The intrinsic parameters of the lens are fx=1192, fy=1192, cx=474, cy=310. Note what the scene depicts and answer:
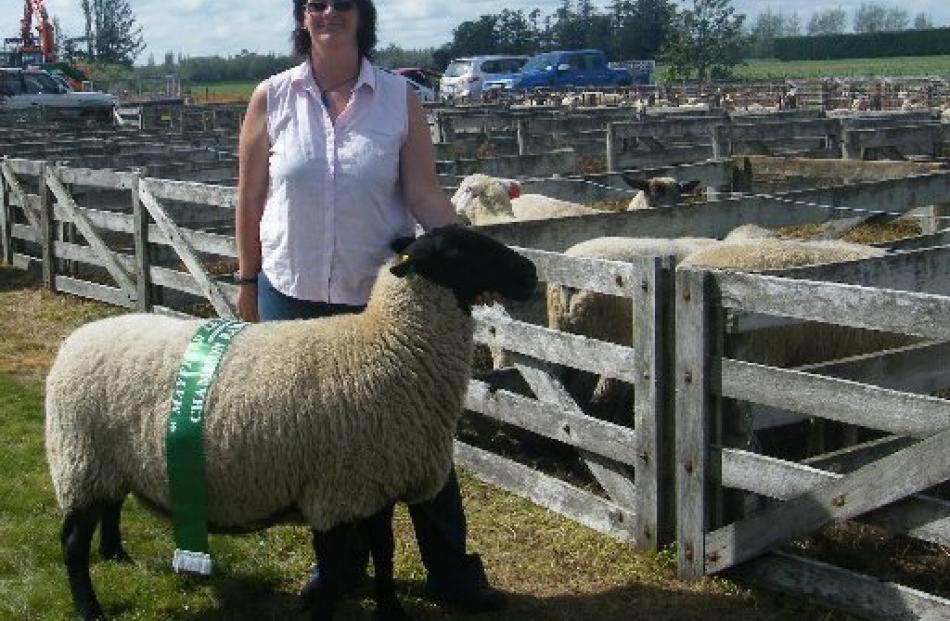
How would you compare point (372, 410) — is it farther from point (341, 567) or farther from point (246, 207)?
point (246, 207)

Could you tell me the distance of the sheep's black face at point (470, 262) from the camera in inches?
149

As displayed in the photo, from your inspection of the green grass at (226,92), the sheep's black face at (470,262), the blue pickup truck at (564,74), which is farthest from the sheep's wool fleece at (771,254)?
the green grass at (226,92)

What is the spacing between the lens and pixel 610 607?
4.27 m

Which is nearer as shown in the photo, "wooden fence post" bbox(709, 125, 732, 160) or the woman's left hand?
the woman's left hand

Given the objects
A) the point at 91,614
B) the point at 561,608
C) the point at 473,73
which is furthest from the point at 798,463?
the point at 473,73

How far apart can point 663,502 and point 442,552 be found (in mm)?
889

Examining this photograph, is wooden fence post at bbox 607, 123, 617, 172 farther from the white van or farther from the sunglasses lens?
the white van

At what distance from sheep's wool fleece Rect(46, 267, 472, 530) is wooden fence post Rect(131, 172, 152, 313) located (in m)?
5.28

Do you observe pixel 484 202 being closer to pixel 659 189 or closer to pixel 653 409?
pixel 659 189

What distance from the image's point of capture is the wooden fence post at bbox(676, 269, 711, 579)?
421cm

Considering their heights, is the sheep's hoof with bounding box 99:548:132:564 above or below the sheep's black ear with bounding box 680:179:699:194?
below

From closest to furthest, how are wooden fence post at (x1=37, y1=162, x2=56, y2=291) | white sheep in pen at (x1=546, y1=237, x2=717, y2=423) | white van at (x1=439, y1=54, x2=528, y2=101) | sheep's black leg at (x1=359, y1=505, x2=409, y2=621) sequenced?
1. sheep's black leg at (x1=359, y1=505, x2=409, y2=621)
2. white sheep in pen at (x1=546, y1=237, x2=717, y2=423)
3. wooden fence post at (x1=37, y1=162, x2=56, y2=291)
4. white van at (x1=439, y1=54, x2=528, y2=101)

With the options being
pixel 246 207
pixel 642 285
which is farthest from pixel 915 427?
pixel 246 207

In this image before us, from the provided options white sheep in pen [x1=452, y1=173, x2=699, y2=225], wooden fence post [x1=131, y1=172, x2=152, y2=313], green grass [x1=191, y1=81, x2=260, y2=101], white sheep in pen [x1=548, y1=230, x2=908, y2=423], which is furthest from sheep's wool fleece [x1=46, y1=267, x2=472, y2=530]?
green grass [x1=191, y1=81, x2=260, y2=101]
